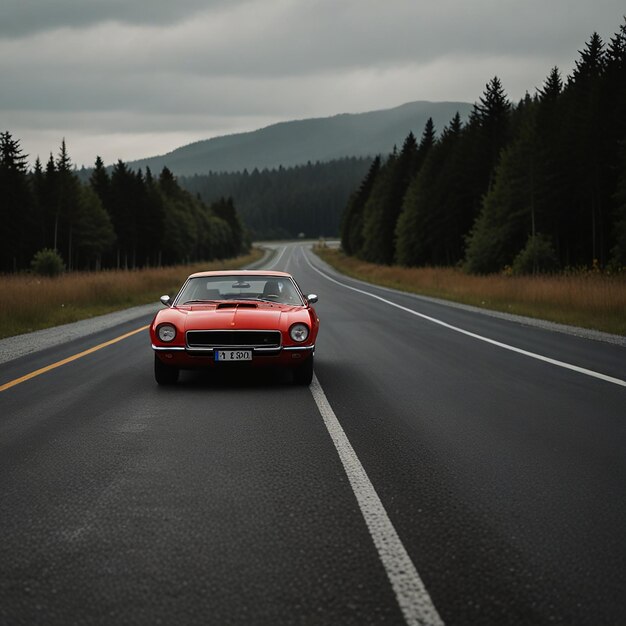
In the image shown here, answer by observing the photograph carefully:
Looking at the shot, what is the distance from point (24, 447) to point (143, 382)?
330cm

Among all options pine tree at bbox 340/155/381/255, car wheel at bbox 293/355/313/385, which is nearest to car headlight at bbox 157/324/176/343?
car wheel at bbox 293/355/313/385

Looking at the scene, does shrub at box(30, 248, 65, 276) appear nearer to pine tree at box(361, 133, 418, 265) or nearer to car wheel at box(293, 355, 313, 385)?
pine tree at box(361, 133, 418, 265)

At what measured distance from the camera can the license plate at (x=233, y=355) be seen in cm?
822

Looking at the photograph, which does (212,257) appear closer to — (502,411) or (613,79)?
(613,79)

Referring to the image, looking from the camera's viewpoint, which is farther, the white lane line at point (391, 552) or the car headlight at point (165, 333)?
the car headlight at point (165, 333)

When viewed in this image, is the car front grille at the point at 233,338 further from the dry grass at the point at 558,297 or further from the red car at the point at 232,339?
the dry grass at the point at 558,297

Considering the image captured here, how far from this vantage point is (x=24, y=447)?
5.64 m

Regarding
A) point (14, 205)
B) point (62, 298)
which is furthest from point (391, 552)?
point (14, 205)

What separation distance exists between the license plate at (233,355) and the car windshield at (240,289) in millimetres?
1513

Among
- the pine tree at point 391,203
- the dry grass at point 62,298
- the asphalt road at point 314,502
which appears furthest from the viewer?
the pine tree at point 391,203

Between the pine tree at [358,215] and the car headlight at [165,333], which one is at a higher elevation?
the pine tree at [358,215]

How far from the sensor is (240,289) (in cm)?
1014

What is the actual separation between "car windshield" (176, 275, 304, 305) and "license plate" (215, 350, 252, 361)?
1.51 metres

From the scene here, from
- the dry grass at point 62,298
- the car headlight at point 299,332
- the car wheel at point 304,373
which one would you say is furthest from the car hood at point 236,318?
the dry grass at point 62,298
